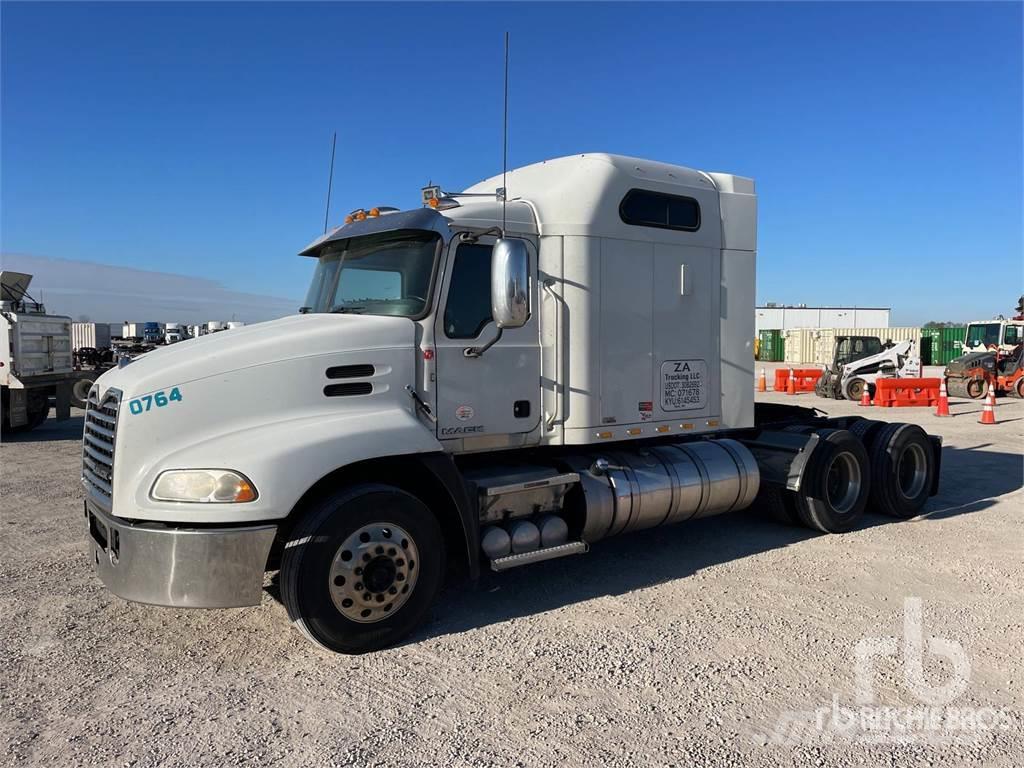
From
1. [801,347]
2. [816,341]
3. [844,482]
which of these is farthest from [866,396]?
[801,347]

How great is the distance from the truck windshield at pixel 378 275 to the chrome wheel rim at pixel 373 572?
1.50 m

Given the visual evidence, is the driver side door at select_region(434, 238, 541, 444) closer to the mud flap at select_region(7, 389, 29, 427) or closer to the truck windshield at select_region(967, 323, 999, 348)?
the mud flap at select_region(7, 389, 29, 427)

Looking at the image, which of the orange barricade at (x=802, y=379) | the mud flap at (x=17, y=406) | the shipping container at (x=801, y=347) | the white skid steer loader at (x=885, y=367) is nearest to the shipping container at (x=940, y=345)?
the shipping container at (x=801, y=347)

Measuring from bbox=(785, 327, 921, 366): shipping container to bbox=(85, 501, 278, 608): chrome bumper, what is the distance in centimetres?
4141

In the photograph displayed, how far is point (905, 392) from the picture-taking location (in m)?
19.6


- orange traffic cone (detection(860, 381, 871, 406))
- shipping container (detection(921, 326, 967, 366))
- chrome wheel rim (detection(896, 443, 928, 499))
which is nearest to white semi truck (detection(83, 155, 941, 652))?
chrome wheel rim (detection(896, 443, 928, 499))

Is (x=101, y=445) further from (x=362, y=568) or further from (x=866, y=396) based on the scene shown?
(x=866, y=396)

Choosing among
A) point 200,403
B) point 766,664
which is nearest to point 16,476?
point 200,403

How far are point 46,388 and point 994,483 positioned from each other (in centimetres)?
1658

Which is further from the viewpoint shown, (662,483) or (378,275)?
(662,483)

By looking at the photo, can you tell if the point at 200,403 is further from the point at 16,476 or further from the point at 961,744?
the point at 16,476

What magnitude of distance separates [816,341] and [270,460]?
4592cm

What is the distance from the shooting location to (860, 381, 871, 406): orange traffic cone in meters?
20.0

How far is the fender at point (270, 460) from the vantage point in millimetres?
4043
